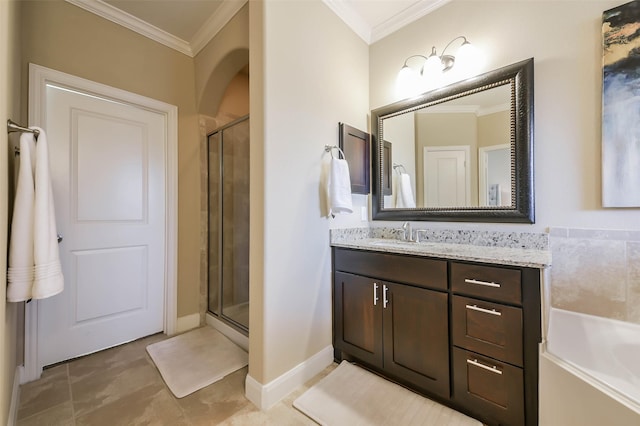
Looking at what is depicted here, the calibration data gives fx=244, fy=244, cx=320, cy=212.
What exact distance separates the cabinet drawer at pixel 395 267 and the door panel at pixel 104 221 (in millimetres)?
1787

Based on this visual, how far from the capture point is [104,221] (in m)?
2.03

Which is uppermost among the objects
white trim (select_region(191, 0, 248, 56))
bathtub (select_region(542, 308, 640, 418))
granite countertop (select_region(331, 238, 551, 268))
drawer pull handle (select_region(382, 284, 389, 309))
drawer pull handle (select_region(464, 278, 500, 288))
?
white trim (select_region(191, 0, 248, 56))

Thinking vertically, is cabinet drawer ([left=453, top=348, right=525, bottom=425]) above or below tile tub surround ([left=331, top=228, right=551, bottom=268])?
below

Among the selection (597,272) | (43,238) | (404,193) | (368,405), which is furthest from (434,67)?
(43,238)

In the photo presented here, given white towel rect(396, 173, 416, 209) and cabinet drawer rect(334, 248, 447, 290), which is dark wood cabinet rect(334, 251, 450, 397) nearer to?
cabinet drawer rect(334, 248, 447, 290)

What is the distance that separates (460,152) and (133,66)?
285cm

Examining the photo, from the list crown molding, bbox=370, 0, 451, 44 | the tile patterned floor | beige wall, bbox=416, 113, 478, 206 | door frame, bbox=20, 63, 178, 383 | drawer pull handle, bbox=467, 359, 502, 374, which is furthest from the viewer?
crown molding, bbox=370, 0, 451, 44

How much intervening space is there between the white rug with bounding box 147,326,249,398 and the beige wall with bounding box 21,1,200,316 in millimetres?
357

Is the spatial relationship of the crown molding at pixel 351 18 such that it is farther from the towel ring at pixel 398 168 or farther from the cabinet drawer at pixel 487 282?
the cabinet drawer at pixel 487 282

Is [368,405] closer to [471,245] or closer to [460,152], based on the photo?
[471,245]

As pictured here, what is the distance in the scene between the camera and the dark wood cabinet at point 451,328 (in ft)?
3.76

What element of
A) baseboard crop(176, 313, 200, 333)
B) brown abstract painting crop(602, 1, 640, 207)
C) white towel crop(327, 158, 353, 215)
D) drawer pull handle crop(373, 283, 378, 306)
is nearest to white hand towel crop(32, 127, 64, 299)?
baseboard crop(176, 313, 200, 333)

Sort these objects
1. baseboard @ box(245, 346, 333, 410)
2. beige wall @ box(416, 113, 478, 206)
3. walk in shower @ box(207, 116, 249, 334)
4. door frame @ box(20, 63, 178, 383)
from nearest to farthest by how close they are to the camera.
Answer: baseboard @ box(245, 346, 333, 410), door frame @ box(20, 63, 178, 383), beige wall @ box(416, 113, 478, 206), walk in shower @ box(207, 116, 249, 334)

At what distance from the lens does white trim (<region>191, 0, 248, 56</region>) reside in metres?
1.96
